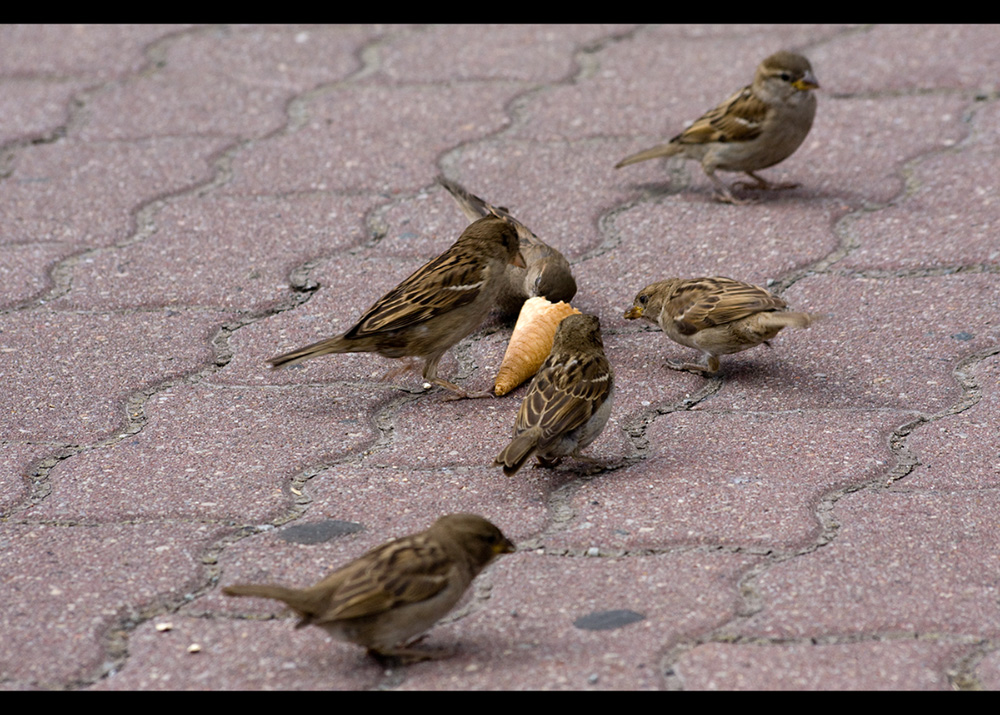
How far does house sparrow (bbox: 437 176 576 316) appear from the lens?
5.18m

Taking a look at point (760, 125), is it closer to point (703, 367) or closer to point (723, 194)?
point (723, 194)

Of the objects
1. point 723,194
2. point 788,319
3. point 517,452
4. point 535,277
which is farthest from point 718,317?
point 723,194

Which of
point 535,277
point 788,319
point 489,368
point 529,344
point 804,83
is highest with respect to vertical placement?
point 804,83

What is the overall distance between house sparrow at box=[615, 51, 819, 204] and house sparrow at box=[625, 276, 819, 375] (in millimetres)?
1524

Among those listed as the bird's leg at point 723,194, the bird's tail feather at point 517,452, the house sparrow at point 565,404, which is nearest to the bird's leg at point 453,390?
the house sparrow at point 565,404

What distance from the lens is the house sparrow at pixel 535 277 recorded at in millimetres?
5184

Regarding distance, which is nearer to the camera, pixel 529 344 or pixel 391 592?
pixel 391 592

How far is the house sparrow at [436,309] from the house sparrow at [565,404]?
1.78 feet

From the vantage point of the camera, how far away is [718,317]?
464 centimetres

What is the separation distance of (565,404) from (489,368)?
102 cm

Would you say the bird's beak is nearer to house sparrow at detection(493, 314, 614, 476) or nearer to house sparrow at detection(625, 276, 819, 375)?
house sparrow at detection(625, 276, 819, 375)

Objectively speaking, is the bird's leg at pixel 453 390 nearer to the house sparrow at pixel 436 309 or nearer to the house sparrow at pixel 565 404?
the house sparrow at pixel 436 309

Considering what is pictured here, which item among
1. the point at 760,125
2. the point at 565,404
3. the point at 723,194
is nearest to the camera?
the point at 565,404

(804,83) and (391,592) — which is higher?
(804,83)
